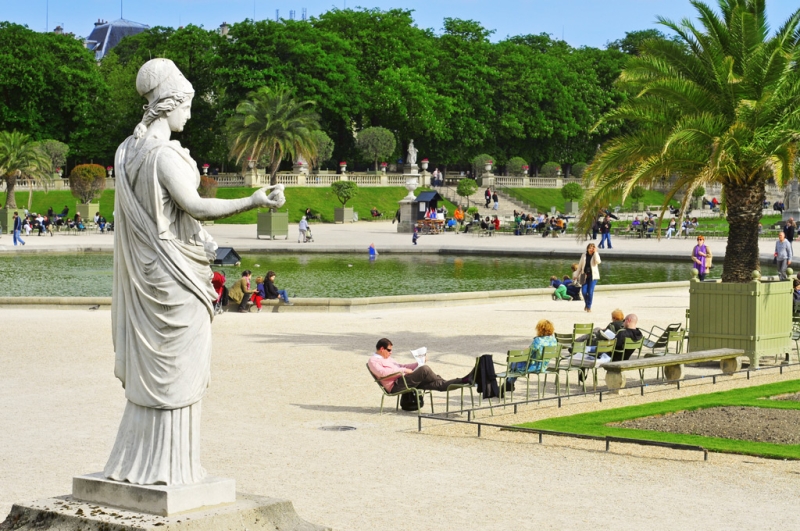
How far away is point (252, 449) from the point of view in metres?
10.8

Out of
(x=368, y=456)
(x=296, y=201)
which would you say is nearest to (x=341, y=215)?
(x=296, y=201)

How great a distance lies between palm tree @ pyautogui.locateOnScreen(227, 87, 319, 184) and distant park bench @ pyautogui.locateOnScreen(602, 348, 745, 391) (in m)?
49.7

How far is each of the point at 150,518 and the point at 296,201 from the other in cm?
5917

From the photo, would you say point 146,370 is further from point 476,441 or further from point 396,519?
point 476,441

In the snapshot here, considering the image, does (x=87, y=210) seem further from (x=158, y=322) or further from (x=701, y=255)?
(x=158, y=322)

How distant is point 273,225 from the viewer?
161 feet

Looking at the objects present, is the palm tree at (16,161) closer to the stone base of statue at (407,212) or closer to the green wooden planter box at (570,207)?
the stone base of statue at (407,212)

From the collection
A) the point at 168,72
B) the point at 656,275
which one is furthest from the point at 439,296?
the point at 168,72

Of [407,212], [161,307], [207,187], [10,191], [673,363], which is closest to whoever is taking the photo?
[161,307]

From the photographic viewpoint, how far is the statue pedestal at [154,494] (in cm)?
644

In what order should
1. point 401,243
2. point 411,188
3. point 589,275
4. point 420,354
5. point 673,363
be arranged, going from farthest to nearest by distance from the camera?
point 411,188 → point 401,243 → point 589,275 → point 673,363 → point 420,354

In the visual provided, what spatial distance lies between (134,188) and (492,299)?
18.7 m

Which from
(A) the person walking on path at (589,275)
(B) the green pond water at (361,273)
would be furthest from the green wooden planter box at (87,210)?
(A) the person walking on path at (589,275)

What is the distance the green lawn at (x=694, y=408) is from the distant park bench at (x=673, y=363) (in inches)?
29.9
